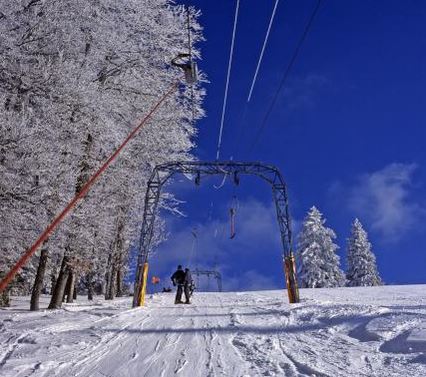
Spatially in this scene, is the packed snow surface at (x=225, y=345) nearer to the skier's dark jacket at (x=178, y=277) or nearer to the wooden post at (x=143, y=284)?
the wooden post at (x=143, y=284)

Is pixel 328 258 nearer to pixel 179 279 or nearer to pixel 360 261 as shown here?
pixel 360 261

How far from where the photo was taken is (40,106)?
13297 millimetres

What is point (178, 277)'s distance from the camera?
19.6m

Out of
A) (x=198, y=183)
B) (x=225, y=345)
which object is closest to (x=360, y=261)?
(x=198, y=183)

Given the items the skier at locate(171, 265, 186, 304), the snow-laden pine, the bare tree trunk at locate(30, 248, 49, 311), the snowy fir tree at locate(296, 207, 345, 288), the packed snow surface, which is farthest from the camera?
the snowy fir tree at locate(296, 207, 345, 288)

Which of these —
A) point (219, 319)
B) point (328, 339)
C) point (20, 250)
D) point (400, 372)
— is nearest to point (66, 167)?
point (20, 250)

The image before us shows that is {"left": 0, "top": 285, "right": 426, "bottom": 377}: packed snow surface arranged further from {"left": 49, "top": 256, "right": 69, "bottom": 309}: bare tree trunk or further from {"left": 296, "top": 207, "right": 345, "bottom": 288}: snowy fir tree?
{"left": 296, "top": 207, "right": 345, "bottom": 288}: snowy fir tree

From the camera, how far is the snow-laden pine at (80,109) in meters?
11.6

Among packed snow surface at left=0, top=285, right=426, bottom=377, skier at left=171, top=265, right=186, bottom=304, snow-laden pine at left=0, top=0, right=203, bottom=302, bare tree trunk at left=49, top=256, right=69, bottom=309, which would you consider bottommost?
packed snow surface at left=0, top=285, right=426, bottom=377

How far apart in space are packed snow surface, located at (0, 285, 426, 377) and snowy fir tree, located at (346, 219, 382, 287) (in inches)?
1624

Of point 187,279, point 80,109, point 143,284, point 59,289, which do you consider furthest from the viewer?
point 187,279

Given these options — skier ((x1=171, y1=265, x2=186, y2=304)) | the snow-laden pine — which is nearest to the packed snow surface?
the snow-laden pine

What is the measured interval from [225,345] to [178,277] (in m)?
12.4

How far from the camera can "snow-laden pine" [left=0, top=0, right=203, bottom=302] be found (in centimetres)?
1161
